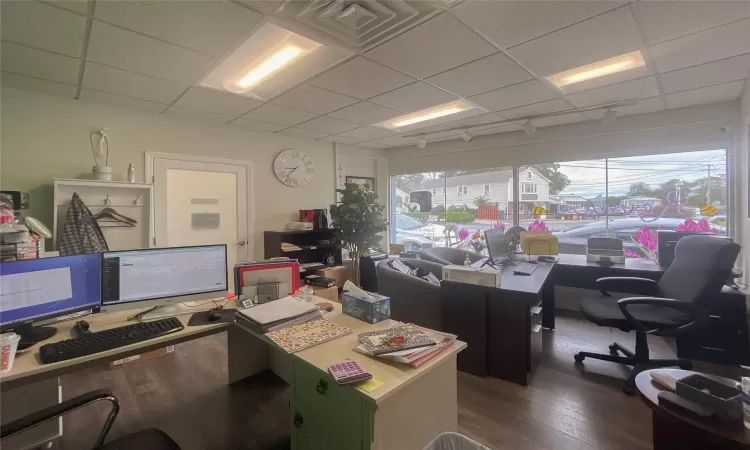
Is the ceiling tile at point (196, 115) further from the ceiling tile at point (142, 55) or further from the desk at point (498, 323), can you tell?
the desk at point (498, 323)

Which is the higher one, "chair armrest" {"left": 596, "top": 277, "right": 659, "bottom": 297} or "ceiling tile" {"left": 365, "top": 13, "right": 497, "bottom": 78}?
"ceiling tile" {"left": 365, "top": 13, "right": 497, "bottom": 78}

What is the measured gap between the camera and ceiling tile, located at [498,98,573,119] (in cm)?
339

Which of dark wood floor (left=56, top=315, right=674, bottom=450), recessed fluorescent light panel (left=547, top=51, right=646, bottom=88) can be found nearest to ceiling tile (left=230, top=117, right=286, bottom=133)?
dark wood floor (left=56, top=315, right=674, bottom=450)

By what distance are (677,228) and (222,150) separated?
5652mm

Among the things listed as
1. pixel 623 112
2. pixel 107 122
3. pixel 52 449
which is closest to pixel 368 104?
pixel 107 122

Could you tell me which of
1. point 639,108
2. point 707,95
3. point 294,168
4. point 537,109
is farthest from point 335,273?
point 707,95

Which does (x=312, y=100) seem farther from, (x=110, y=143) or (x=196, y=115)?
(x=110, y=143)

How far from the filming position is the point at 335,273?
4.59 m

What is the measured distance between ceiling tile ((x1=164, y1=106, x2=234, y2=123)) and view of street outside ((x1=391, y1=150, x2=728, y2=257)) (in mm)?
3472

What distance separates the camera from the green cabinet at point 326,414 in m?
1.22

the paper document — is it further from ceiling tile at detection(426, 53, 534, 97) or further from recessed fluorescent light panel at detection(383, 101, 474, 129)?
recessed fluorescent light panel at detection(383, 101, 474, 129)

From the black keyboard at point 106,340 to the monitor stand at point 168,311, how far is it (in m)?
0.12

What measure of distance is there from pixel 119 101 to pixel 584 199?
5.69m

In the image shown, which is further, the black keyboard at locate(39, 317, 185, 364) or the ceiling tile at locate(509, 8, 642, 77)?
the ceiling tile at locate(509, 8, 642, 77)
